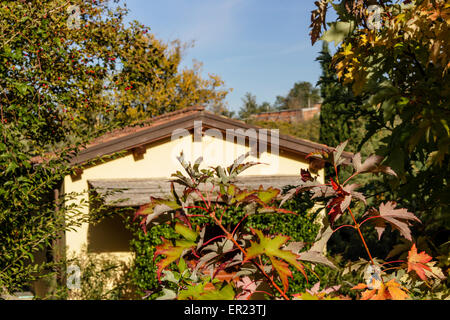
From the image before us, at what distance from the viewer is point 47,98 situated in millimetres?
3451

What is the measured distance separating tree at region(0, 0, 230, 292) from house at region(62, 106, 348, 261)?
1.28 metres

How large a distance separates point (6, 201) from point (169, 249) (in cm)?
221

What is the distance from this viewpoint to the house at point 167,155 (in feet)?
29.9

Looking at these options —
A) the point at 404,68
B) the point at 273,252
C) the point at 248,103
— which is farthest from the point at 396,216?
the point at 248,103

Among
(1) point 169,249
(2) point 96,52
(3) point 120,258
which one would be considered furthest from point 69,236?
(1) point 169,249

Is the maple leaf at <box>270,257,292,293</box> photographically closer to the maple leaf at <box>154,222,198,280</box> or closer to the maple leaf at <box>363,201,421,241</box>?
the maple leaf at <box>154,222,198,280</box>

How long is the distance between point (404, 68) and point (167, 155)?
782 cm

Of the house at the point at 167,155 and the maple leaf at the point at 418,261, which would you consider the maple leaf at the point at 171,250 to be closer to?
the maple leaf at the point at 418,261

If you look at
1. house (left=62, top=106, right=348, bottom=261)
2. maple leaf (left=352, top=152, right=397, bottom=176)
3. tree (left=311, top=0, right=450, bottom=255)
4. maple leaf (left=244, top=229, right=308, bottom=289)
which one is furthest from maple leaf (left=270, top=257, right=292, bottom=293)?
house (left=62, top=106, right=348, bottom=261)

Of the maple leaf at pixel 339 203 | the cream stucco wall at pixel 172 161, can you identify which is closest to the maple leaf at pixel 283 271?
the maple leaf at pixel 339 203

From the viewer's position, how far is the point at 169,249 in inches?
60.6

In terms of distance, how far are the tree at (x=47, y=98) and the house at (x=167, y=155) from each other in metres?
1.28
